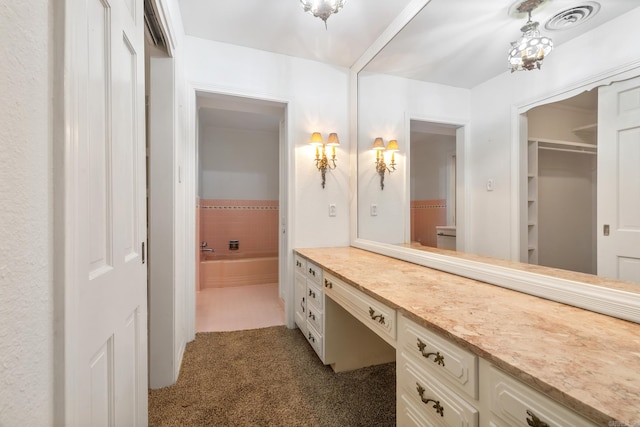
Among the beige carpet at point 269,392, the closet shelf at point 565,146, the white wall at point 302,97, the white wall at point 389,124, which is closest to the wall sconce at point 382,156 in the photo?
the white wall at point 389,124

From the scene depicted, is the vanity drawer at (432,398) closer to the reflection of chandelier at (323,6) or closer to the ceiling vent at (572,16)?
the ceiling vent at (572,16)

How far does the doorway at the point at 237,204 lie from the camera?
3.93 metres

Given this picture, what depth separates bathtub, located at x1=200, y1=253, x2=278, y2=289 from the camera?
3910mm

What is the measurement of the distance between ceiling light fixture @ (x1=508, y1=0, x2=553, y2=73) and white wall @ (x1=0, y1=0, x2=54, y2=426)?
153 centimetres

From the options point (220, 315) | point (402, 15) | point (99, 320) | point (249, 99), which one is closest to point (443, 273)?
point (99, 320)

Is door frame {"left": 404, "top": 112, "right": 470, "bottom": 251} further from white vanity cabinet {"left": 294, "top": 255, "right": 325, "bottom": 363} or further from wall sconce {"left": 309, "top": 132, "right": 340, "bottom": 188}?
wall sconce {"left": 309, "top": 132, "right": 340, "bottom": 188}

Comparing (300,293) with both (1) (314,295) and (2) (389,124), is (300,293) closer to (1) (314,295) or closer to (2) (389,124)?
(1) (314,295)

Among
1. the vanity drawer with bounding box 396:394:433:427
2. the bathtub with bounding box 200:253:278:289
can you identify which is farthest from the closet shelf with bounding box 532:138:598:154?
the bathtub with bounding box 200:253:278:289

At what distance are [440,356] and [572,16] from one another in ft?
4.25

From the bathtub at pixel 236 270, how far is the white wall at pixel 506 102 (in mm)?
3290

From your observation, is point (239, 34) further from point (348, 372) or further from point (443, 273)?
point (348, 372)

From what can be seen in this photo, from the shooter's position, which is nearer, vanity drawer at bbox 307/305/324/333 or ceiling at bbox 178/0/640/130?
ceiling at bbox 178/0/640/130

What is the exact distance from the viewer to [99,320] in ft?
2.31

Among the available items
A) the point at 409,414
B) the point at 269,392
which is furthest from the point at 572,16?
the point at 269,392
